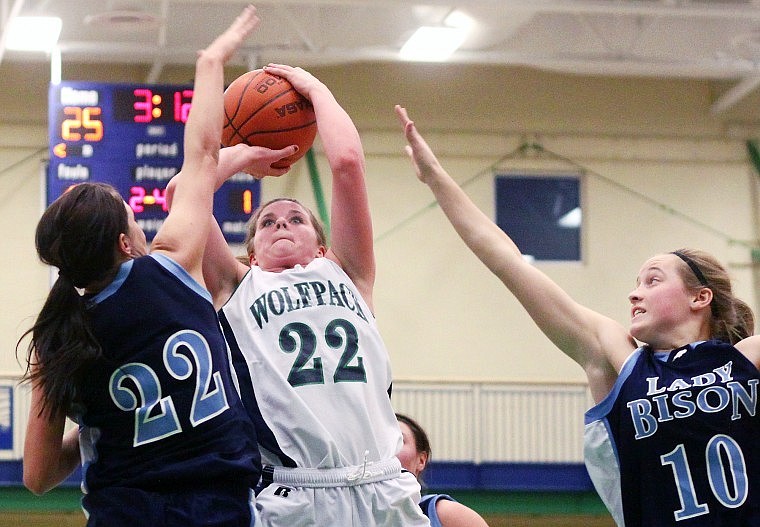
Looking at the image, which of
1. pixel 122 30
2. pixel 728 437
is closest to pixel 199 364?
pixel 728 437

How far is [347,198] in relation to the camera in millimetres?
3408

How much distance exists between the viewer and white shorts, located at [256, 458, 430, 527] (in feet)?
10.1

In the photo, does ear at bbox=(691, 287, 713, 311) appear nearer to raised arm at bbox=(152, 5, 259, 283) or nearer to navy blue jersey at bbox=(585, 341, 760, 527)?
navy blue jersey at bbox=(585, 341, 760, 527)

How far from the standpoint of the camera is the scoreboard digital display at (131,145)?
978 centimetres

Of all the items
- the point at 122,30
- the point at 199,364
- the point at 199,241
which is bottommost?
the point at 199,364

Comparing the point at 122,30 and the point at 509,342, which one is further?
the point at 509,342

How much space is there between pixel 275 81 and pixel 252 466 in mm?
1392

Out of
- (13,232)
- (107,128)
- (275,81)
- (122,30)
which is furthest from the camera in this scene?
(13,232)

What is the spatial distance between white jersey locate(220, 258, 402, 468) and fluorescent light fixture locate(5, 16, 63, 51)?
8.49m

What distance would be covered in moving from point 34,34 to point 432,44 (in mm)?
3834

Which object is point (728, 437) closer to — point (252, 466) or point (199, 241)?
point (252, 466)

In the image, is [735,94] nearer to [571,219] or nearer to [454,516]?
[571,219]

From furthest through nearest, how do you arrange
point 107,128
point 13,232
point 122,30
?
point 13,232
point 122,30
point 107,128

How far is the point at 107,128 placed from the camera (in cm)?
992
